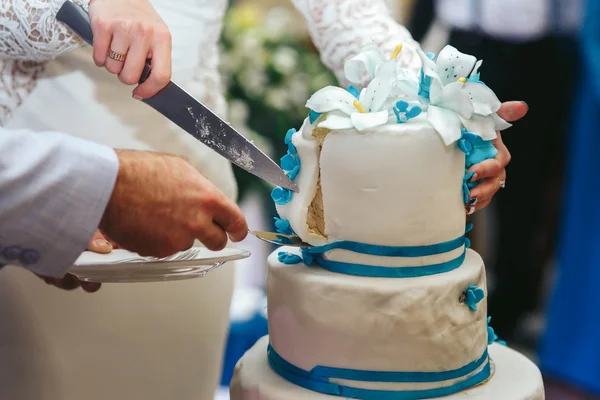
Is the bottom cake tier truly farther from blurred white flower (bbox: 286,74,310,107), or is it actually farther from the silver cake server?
blurred white flower (bbox: 286,74,310,107)

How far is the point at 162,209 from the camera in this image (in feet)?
3.78

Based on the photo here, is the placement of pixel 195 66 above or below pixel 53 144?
below

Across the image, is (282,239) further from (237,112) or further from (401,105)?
(237,112)

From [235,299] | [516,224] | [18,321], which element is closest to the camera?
[18,321]

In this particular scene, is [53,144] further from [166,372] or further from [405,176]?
[166,372]

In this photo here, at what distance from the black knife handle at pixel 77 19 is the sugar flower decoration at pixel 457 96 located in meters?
0.54

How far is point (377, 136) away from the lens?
1.30 m

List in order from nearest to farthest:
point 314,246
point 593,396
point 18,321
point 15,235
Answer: point 15,235, point 314,246, point 18,321, point 593,396

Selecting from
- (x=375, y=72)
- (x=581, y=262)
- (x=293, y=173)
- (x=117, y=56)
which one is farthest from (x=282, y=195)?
(x=581, y=262)

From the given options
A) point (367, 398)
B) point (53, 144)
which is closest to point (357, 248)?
point (367, 398)

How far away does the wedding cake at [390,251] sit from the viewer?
1312mm

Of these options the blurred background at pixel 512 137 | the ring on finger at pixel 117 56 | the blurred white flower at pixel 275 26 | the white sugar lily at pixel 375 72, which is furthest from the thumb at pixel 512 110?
the blurred white flower at pixel 275 26

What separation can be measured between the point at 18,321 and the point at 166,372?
0.32m

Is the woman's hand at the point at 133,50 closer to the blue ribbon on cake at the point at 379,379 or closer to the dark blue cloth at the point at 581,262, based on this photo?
the blue ribbon on cake at the point at 379,379
